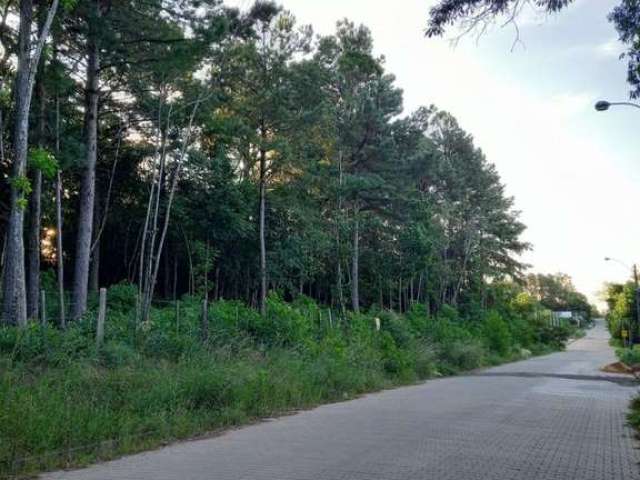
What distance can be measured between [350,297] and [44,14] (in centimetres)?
3104

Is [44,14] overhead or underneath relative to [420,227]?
overhead

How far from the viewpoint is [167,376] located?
1136 cm

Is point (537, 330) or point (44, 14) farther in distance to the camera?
point (537, 330)

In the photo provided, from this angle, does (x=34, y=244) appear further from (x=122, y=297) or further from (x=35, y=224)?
(x=122, y=297)

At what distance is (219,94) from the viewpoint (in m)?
24.7

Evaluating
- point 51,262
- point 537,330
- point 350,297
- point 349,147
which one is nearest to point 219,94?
point 349,147

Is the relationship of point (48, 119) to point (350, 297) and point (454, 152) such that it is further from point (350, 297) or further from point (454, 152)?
point (454, 152)

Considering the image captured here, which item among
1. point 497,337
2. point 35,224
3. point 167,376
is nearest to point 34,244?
point 35,224

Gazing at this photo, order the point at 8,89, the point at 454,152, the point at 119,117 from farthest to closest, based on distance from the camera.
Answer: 1. the point at 454,152
2. the point at 119,117
3. the point at 8,89

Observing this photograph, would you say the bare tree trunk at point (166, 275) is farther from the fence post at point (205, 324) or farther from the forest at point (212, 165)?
the fence post at point (205, 324)

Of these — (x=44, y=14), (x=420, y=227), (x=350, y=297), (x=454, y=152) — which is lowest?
(x=350, y=297)

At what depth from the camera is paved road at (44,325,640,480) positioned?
719 centimetres

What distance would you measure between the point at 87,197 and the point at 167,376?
10.3 metres

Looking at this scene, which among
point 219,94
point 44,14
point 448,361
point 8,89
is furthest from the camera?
point 448,361
